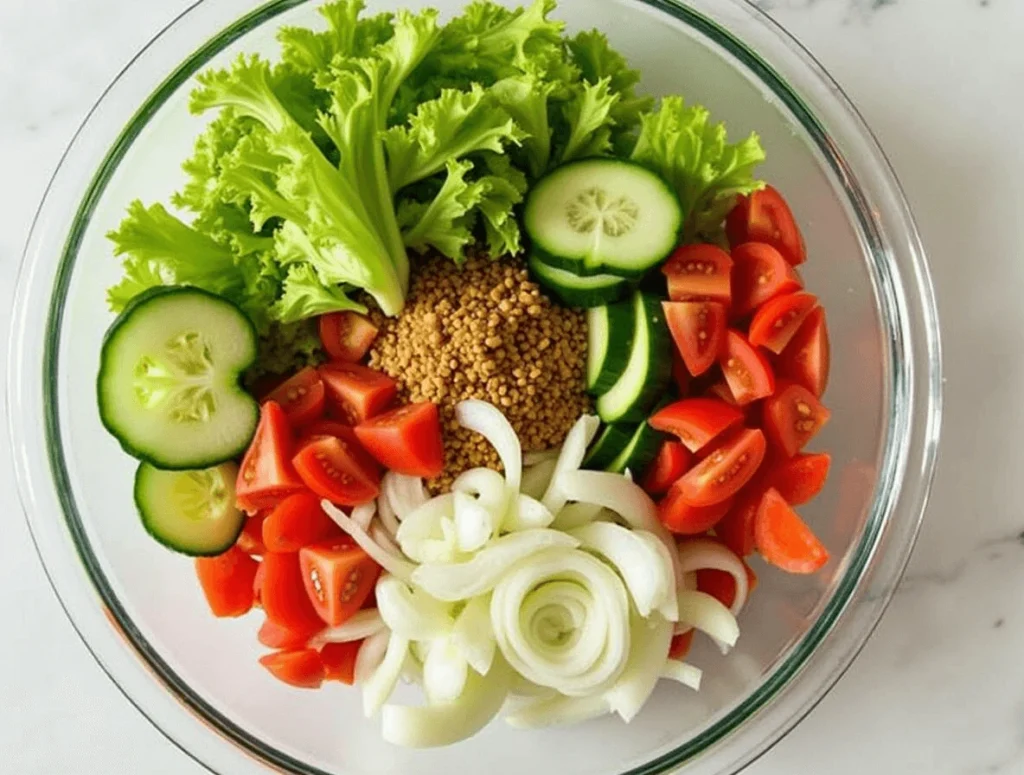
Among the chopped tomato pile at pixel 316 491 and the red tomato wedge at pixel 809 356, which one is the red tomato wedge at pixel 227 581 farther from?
the red tomato wedge at pixel 809 356

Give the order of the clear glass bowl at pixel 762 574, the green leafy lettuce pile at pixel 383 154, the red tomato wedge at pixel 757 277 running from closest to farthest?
1. the green leafy lettuce pile at pixel 383 154
2. the red tomato wedge at pixel 757 277
3. the clear glass bowl at pixel 762 574

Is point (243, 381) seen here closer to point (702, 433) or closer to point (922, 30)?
point (702, 433)

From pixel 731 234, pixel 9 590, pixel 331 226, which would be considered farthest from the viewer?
pixel 9 590

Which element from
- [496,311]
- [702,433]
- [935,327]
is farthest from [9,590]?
[935,327]

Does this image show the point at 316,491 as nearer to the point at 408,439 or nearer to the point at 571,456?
the point at 408,439

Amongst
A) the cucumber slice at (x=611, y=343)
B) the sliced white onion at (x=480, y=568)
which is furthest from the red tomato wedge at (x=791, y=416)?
the sliced white onion at (x=480, y=568)

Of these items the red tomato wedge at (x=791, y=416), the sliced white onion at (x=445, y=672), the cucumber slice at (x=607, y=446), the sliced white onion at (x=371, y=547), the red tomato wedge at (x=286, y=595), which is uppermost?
the red tomato wedge at (x=791, y=416)

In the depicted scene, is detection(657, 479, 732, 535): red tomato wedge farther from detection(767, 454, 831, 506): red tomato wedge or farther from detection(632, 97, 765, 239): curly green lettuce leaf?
detection(632, 97, 765, 239): curly green lettuce leaf
